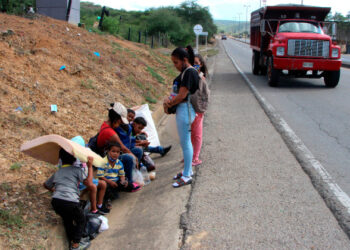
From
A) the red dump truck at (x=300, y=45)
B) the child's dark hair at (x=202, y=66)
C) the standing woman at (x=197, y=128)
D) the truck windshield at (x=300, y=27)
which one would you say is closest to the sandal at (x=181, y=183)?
the standing woman at (x=197, y=128)

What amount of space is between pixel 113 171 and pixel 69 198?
3.09ft

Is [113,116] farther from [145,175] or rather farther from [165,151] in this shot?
[165,151]

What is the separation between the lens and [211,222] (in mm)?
3766

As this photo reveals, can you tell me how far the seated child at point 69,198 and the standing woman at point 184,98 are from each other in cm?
134

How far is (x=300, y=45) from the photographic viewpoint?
41.3 feet

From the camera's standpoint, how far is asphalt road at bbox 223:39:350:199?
5.39m

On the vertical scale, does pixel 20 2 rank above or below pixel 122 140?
above

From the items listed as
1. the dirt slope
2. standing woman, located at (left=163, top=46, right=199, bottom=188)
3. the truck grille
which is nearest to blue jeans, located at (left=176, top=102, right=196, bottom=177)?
standing woman, located at (left=163, top=46, right=199, bottom=188)

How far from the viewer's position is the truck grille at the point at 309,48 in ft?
41.1

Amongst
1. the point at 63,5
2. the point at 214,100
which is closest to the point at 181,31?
the point at 63,5

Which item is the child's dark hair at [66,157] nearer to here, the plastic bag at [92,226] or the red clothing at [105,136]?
the plastic bag at [92,226]

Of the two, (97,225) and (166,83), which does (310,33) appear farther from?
(97,225)

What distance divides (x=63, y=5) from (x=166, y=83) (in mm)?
4633

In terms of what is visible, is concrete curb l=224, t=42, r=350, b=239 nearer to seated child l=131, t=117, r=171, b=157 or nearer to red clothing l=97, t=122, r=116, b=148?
seated child l=131, t=117, r=171, b=157
